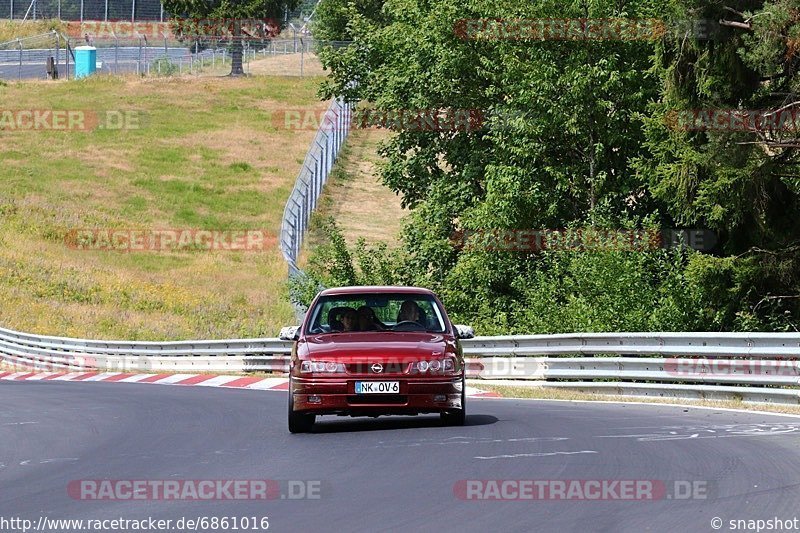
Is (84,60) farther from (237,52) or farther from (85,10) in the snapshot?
(237,52)

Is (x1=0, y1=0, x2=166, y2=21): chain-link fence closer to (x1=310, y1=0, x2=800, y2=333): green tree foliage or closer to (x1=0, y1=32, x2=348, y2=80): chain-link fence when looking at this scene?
(x1=0, y1=32, x2=348, y2=80): chain-link fence

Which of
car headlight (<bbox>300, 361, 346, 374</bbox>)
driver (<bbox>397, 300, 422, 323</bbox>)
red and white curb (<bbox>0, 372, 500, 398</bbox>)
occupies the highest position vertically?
driver (<bbox>397, 300, 422, 323</bbox>)

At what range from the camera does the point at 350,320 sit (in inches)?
592

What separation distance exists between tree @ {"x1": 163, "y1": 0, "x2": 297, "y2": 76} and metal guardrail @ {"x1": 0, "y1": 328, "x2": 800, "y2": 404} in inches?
2503

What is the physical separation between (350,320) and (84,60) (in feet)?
286

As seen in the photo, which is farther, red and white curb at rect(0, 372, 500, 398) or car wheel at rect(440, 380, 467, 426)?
red and white curb at rect(0, 372, 500, 398)

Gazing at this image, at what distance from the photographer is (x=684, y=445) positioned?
469 inches

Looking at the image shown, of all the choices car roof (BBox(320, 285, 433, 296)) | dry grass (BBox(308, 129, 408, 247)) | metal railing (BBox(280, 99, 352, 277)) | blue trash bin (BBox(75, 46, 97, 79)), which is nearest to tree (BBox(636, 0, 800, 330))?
car roof (BBox(320, 285, 433, 296))

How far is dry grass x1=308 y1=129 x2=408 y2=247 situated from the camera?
203ft

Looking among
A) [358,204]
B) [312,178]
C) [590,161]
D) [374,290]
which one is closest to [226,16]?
[358,204]

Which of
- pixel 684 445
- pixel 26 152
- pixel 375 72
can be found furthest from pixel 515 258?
pixel 26 152

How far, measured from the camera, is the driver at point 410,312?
598 inches

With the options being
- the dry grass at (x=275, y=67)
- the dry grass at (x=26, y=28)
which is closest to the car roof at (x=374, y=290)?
the dry grass at (x=275, y=67)

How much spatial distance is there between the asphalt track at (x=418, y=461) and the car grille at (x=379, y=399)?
1.03 feet
